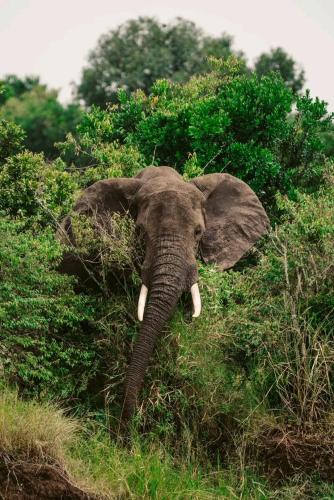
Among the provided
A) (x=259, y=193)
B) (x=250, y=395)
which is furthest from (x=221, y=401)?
(x=259, y=193)

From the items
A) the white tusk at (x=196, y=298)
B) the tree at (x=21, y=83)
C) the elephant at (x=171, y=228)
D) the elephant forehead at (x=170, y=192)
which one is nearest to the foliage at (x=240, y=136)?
the elephant at (x=171, y=228)

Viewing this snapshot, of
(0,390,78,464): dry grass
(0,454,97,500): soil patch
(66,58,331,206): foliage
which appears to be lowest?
(0,454,97,500): soil patch

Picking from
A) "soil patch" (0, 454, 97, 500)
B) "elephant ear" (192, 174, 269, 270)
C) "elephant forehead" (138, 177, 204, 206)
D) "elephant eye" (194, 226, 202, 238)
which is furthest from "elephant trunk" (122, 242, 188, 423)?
"soil patch" (0, 454, 97, 500)

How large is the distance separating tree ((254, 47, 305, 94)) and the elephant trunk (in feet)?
86.0

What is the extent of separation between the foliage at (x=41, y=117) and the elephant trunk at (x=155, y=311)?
29018 mm

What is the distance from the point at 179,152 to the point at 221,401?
531 centimetres

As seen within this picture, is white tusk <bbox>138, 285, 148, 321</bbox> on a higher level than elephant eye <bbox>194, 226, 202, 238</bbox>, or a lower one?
lower

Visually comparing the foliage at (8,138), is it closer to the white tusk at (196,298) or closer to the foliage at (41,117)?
the white tusk at (196,298)

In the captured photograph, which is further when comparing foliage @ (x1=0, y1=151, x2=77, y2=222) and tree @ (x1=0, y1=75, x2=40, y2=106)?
tree @ (x1=0, y1=75, x2=40, y2=106)

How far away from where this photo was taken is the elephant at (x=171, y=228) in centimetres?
899

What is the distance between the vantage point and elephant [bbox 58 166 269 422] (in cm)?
899

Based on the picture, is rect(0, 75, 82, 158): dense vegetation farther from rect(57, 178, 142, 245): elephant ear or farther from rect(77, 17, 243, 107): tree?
rect(57, 178, 142, 245): elephant ear

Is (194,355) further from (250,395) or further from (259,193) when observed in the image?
(259,193)

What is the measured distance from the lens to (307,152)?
13.5 meters
